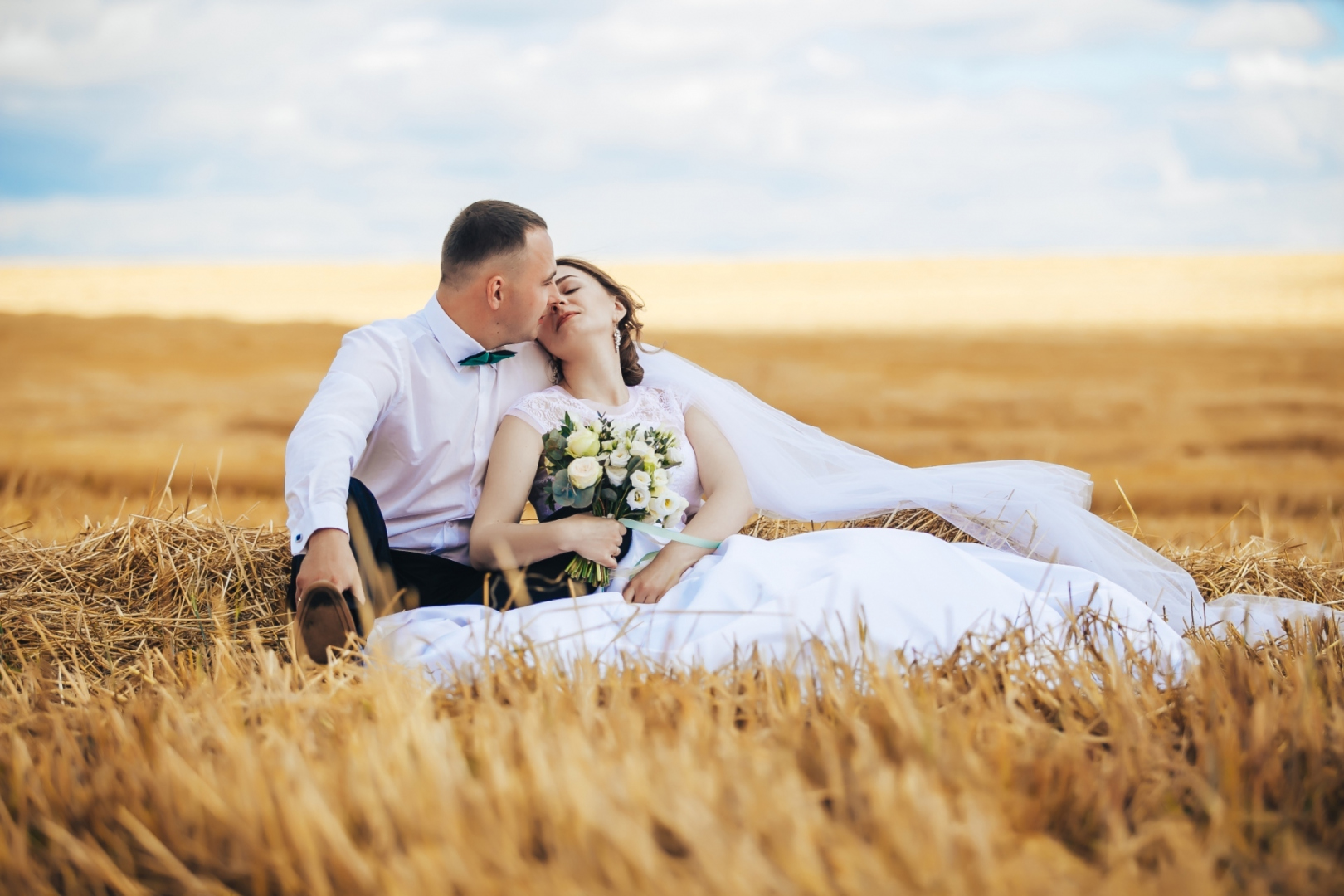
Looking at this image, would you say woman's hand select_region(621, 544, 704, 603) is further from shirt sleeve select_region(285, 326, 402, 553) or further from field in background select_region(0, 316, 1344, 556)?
field in background select_region(0, 316, 1344, 556)

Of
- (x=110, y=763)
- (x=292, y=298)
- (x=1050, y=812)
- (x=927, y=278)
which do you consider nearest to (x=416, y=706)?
(x=110, y=763)

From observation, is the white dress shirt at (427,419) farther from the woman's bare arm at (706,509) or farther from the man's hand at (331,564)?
the woman's bare arm at (706,509)

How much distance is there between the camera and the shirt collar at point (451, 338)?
3736mm

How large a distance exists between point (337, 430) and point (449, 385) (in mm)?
625

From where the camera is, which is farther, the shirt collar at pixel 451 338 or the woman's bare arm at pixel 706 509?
the shirt collar at pixel 451 338

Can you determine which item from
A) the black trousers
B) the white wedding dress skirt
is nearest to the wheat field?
the white wedding dress skirt

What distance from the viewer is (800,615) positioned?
2861 millimetres

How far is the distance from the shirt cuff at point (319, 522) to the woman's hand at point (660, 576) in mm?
931

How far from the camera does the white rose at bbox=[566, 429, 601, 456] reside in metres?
3.23

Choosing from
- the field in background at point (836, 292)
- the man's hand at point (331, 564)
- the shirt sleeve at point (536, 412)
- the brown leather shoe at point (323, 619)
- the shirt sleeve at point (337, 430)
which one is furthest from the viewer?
the field in background at point (836, 292)

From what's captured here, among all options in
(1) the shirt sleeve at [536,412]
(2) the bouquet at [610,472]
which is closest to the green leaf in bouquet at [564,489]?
(2) the bouquet at [610,472]

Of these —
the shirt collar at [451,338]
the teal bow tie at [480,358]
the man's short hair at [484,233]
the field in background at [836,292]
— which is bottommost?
the teal bow tie at [480,358]

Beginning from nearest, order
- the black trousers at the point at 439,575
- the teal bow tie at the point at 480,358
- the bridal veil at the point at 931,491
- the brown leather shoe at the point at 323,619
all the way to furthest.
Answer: the brown leather shoe at the point at 323,619, the black trousers at the point at 439,575, the teal bow tie at the point at 480,358, the bridal veil at the point at 931,491

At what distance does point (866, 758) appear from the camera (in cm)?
186
